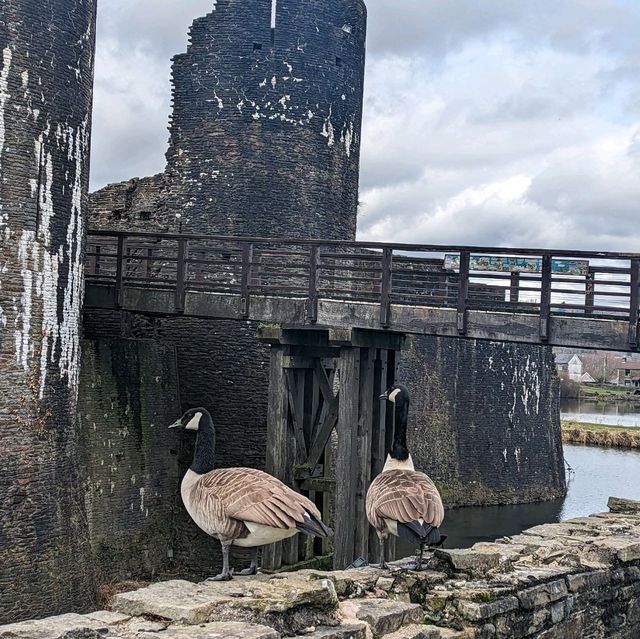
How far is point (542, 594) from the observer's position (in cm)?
789

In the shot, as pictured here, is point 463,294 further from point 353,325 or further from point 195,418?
point 195,418

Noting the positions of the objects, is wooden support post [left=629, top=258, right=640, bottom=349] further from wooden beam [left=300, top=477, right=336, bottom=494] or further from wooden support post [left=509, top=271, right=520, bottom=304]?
wooden beam [left=300, top=477, right=336, bottom=494]

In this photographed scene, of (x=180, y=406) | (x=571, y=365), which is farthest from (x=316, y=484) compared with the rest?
(x=571, y=365)

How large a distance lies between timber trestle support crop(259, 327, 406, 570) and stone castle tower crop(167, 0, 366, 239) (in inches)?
139

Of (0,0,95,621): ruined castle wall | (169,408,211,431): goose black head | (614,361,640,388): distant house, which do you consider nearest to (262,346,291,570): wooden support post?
(0,0,95,621): ruined castle wall

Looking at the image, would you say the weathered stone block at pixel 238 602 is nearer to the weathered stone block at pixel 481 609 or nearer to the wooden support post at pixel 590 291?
the weathered stone block at pixel 481 609

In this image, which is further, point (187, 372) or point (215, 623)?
point (187, 372)

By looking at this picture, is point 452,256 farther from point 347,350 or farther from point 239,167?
point 239,167

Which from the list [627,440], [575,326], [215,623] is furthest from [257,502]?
[627,440]

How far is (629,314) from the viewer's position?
11.1m

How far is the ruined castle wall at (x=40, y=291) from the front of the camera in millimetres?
12266

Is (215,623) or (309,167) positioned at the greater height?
(309,167)

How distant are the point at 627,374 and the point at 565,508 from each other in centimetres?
7738

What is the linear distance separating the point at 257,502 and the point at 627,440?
1514 inches
